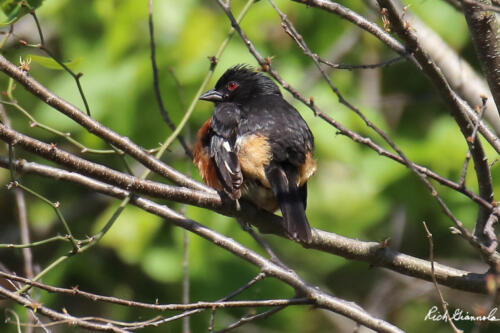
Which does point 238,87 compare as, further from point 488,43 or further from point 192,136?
point 488,43

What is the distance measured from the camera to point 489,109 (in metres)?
3.54

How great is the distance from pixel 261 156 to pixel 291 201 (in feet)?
1.34

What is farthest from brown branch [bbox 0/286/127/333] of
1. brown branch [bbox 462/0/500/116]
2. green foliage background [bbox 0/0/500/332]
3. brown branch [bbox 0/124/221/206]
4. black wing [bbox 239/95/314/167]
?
green foliage background [bbox 0/0/500/332]

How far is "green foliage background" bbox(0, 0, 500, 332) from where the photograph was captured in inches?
199

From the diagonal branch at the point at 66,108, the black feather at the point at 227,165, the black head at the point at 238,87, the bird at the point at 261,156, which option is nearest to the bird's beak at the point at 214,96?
the black head at the point at 238,87

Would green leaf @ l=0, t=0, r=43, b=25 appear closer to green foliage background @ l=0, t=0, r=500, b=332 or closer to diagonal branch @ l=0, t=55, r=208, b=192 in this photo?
diagonal branch @ l=0, t=55, r=208, b=192

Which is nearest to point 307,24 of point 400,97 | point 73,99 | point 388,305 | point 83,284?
point 400,97

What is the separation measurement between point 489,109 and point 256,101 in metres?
1.45

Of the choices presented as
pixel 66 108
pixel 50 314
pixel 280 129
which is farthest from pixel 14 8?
pixel 280 129

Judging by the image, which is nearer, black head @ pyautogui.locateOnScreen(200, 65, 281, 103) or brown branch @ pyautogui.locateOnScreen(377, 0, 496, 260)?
brown branch @ pyautogui.locateOnScreen(377, 0, 496, 260)

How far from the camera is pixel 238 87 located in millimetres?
4785

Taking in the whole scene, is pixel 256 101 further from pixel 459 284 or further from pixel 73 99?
pixel 459 284

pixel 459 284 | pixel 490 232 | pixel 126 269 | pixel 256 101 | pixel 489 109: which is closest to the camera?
pixel 490 232

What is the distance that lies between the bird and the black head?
14.8 inches
